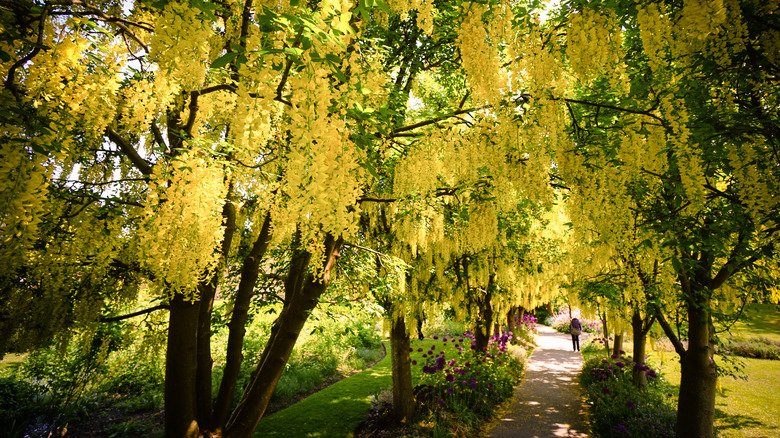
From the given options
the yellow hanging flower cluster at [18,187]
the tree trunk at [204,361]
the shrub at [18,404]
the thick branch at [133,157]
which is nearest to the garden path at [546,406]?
the tree trunk at [204,361]

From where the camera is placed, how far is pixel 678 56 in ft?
8.79

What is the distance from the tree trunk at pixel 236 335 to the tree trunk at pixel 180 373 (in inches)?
20.5

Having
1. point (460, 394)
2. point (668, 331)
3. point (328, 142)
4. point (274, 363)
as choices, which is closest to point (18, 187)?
point (328, 142)

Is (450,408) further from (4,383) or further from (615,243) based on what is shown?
(4,383)

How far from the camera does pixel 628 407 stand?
6.24 metres

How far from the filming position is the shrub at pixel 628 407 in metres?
5.75

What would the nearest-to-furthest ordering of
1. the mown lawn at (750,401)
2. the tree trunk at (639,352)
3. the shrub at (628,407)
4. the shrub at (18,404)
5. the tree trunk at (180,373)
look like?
1. the tree trunk at (180,373)
2. the shrub at (628,407)
3. the mown lawn at (750,401)
4. the shrub at (18,404)
5. the tree trunk at (639,352)

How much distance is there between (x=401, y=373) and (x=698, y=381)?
4.50 meters

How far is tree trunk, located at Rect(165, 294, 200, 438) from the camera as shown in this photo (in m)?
3.73

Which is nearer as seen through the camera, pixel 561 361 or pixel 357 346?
pixel 561 361

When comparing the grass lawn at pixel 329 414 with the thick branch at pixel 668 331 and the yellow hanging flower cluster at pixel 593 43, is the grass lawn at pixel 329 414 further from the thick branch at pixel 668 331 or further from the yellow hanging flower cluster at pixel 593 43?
the yellow hanging flower cluster at pixel 593 43

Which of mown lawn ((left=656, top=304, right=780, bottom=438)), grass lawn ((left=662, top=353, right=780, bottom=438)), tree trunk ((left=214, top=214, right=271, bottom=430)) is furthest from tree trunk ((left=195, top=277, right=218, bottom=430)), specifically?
grass lawn ((left=662, top=353, right=780, bottom=438))

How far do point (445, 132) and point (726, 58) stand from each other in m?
2.64

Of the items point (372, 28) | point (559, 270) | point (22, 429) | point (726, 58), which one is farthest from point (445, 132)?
point (22, 429)
